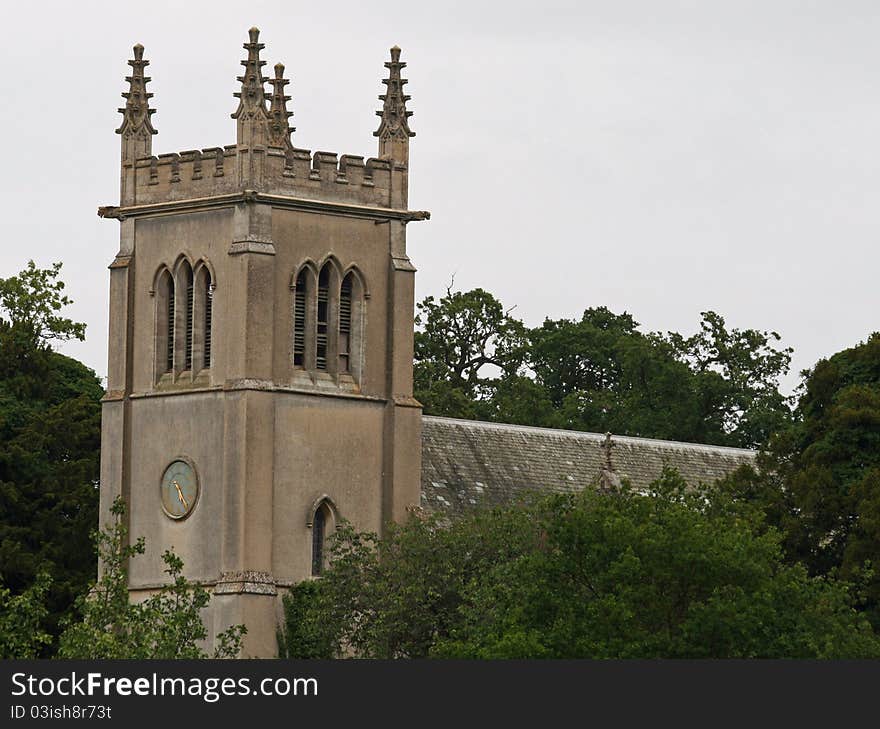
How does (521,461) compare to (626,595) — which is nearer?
(626,595)

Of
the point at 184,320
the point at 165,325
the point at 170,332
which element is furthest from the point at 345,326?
the point at 165,325

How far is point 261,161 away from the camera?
76250 millimetres

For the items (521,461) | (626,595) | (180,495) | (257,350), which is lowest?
(626,595)

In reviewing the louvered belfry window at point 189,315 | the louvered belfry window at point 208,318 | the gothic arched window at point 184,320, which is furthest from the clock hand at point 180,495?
→ the louvered belfry window at point 208,318

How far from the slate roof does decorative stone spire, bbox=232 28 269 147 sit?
9.67 m

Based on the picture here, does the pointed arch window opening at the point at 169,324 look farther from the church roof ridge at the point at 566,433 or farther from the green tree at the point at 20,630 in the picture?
the green tree at the point at 20,630

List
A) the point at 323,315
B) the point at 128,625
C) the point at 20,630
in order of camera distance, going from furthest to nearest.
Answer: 1. the point at 323,315
2. the point at 128,625
3. the point at 20,630

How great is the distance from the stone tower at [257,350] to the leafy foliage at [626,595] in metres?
5.28

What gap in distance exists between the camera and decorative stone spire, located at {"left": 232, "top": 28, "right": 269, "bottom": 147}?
76.3 meters

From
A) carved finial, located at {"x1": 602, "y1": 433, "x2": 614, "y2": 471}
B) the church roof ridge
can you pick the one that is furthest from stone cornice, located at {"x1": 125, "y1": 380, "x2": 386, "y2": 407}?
carved finial, located at {"x1": 602, "y1": 433, "x2": 614, "y2": 471}

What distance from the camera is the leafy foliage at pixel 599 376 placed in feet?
351

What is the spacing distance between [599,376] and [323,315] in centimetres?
3879

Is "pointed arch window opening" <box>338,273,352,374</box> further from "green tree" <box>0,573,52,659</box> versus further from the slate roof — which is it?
"green tree" <box>0,573,52,659</box>

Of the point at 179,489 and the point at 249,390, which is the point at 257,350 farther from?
the point at 179,489
